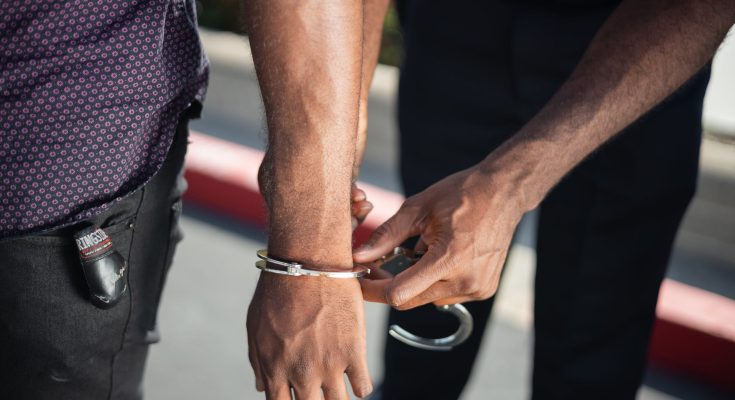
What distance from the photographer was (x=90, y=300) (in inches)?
37.6

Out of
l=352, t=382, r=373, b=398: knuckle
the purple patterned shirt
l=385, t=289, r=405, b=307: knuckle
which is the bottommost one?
l=352, t=382, r=373, b=398: knuckle

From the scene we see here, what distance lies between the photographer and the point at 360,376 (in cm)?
88

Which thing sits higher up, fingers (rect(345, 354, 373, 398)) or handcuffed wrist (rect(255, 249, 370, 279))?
handcuffed wrist (rect(255, 249, 370, 279))

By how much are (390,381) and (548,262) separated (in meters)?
0.50

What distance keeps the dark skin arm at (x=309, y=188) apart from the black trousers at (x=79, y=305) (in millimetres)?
198

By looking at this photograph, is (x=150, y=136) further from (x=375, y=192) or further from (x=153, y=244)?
(x=375, y=192)

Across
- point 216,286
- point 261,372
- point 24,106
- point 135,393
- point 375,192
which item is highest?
point 24,106

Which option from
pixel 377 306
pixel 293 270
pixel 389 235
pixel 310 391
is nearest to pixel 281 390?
pixel 310 391

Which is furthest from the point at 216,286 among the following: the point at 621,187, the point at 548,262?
the point at 621,187

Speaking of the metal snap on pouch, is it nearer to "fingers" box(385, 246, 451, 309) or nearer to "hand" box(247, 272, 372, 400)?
"hand" box(247, 272, 372, 400)

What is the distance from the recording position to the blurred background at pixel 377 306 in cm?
219

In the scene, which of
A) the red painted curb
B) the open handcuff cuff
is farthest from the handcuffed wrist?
the red painted curb

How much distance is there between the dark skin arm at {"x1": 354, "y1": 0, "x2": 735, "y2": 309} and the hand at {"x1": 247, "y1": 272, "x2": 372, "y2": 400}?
9cm

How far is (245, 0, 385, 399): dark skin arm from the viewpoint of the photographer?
2.72 feet
